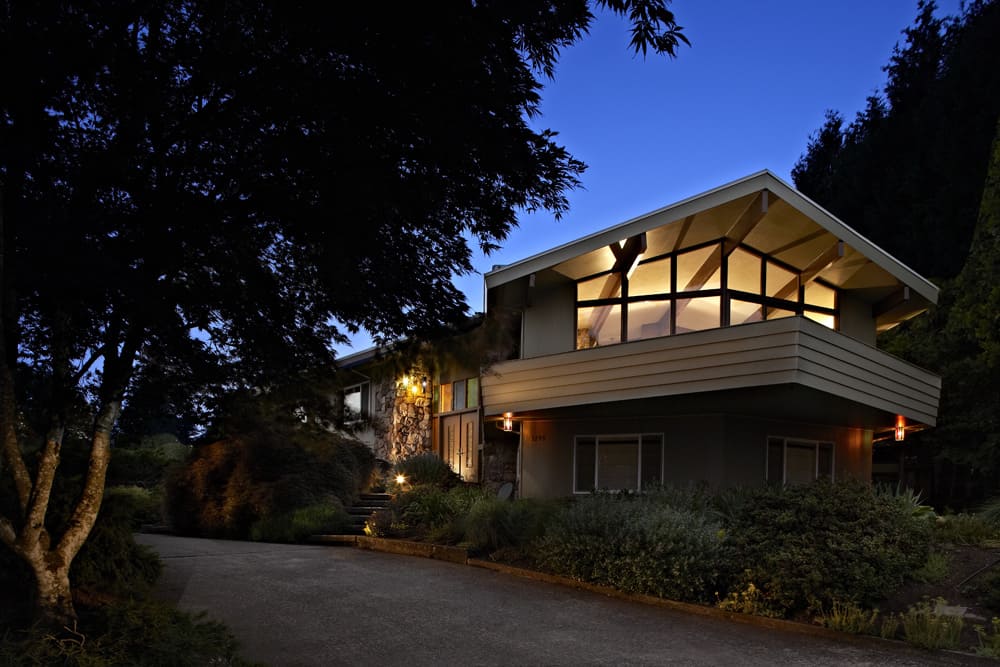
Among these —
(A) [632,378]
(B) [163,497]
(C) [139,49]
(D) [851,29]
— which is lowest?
(B) [163,497]

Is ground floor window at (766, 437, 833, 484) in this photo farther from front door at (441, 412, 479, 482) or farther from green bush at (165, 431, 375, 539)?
green bush at (165, 431, 375, 539)

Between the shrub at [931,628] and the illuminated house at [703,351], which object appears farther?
the illuminated house at [703,351]

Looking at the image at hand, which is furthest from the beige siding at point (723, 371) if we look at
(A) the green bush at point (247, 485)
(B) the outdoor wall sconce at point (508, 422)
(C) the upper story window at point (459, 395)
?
(A) the green bush at point (247, 485)

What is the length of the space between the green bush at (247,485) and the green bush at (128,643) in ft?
28.6

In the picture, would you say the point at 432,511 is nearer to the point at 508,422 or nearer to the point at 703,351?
the point at 508,422

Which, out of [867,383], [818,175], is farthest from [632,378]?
[818,175]

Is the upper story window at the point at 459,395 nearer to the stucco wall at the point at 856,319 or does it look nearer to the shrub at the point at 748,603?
the stucco wall at the point at 856,319

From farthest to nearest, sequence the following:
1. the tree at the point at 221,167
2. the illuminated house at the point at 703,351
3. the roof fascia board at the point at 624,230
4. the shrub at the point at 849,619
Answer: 1. the roof fascia board at the point at 624,230
2. the illuminated house at the point at 703,351
3. the shrub at the point at 849,619
4. the tree at the point at 221,167

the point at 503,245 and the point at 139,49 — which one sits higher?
the point at 139,49

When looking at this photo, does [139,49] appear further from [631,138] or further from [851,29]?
[631,138]

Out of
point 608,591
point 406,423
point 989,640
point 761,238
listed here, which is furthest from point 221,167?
point 406,423

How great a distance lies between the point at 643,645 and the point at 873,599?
102 inches

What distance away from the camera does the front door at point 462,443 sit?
55.7 feet

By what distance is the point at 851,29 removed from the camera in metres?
95.9
